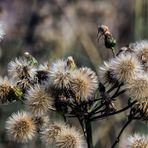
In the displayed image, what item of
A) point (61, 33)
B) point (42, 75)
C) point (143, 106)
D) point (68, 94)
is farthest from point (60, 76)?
point (61, 33)

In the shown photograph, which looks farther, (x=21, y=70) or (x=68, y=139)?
(x=21, y=70)

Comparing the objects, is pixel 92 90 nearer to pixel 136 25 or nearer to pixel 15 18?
pixel 136 25

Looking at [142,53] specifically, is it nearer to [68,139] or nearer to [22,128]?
[68,139]

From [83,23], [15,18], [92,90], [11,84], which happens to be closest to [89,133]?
[92,90]

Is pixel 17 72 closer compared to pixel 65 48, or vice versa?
Answer: pixel 17 72

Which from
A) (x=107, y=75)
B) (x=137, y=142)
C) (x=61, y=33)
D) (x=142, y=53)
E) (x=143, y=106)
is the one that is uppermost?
(x=61, y=33)

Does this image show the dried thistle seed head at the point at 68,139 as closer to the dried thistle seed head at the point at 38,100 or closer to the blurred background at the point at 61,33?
the dried thistle seed head at the point at 38,100

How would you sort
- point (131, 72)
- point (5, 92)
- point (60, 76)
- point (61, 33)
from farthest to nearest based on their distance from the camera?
point (61, 33) < point (5, 92) < point (131, 72) < point (60, 76)
